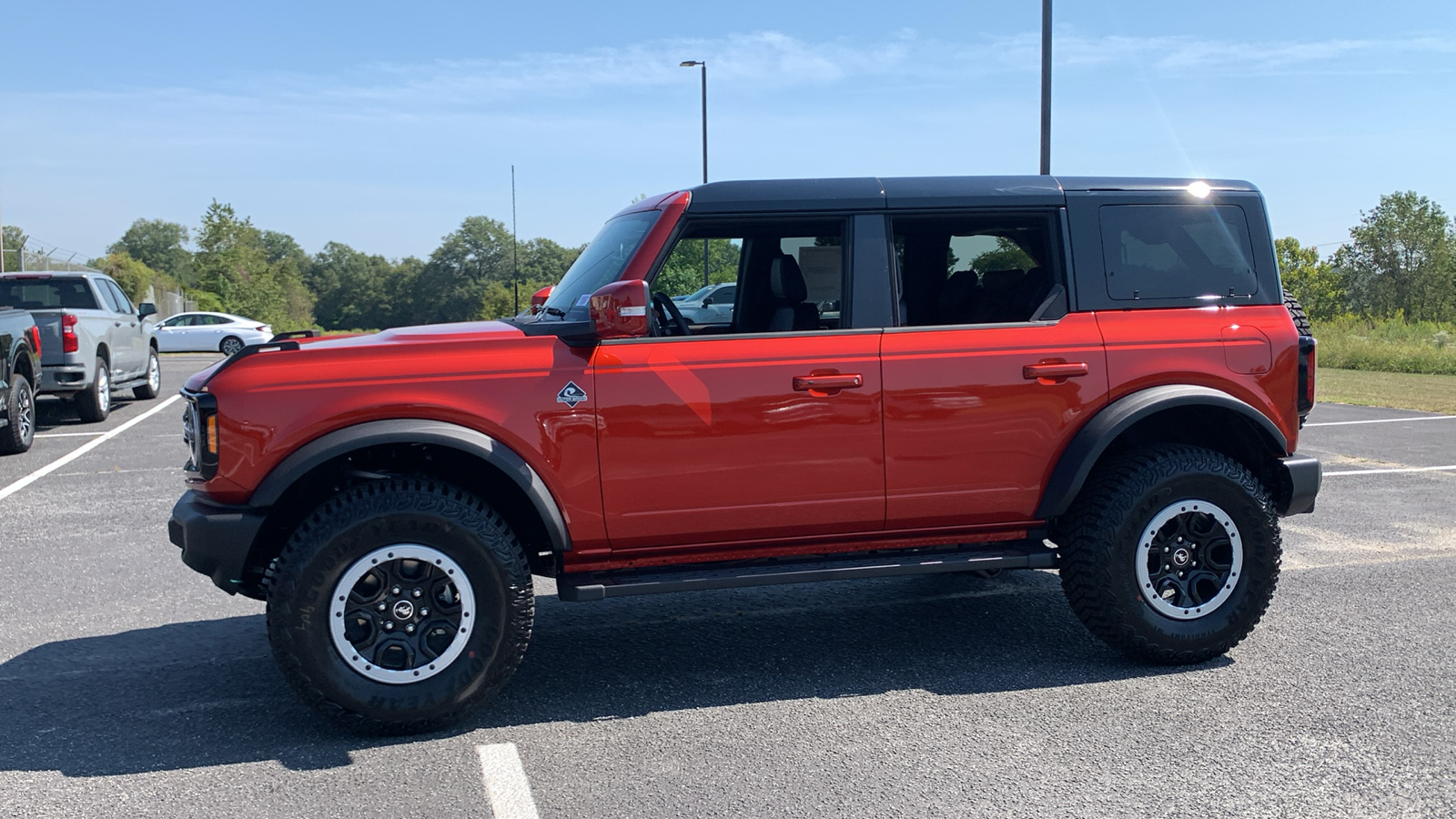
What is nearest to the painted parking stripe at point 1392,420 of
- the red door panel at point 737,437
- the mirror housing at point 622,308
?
the red door panel at point 737,437

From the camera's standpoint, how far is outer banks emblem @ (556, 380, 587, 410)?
411 centimetres

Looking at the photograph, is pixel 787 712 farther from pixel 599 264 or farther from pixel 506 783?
pixel 599 264

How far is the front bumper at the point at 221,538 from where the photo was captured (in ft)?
12.9

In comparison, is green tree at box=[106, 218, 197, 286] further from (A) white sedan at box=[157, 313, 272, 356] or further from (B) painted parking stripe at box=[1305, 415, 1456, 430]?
(B) painted parking stripe at box=[1305, 415, 1456, 430]

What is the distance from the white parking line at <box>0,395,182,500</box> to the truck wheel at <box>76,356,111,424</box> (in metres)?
0.34

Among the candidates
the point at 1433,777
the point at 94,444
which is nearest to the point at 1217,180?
the point at 1433,777

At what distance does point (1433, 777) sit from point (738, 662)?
249 cm

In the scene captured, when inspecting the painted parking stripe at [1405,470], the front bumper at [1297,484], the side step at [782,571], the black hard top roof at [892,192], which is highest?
the black hard top roof at [892,192]

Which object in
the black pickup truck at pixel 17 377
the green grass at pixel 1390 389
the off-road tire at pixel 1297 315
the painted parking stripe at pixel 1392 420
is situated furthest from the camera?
the green grass at pixel 1390 389

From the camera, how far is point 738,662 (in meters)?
4.75

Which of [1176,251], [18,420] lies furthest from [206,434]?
[18,420]

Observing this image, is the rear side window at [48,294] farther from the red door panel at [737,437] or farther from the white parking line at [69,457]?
the red door panel at [737,437]

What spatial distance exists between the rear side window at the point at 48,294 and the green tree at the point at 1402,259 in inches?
2405

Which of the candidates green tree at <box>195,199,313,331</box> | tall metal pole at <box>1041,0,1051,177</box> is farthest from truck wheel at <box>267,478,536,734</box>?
green tree at <box>195,199,313,331</box>
